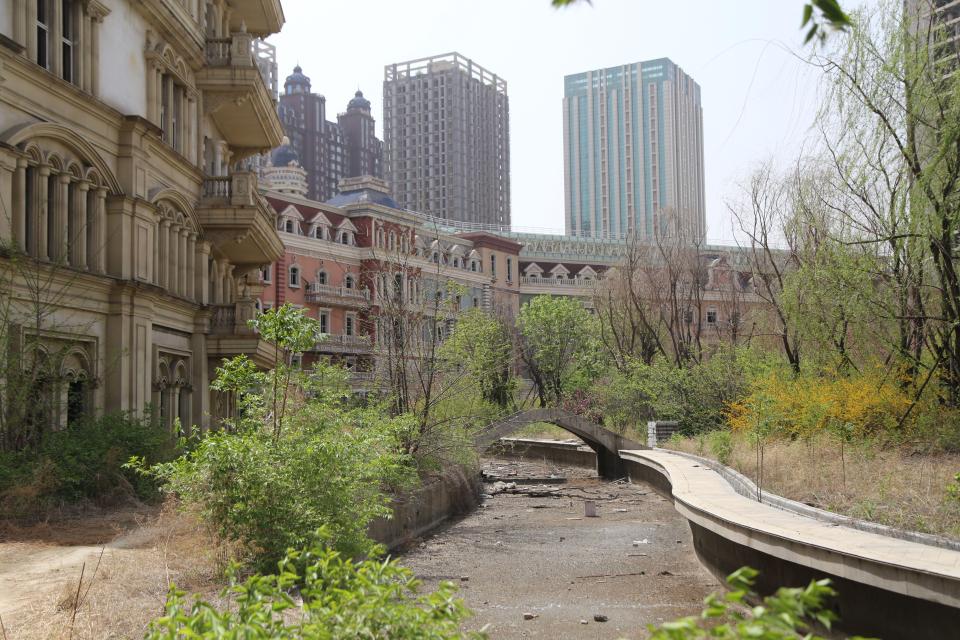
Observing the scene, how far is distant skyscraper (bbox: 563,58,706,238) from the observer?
153m

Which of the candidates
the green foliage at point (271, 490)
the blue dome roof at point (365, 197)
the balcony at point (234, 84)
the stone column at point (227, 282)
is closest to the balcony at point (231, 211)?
the balcony at point (234, 84)

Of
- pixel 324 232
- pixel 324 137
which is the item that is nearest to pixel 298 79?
→ pixel 324 137

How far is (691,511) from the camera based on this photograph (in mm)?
16891

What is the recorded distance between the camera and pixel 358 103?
16750 cm

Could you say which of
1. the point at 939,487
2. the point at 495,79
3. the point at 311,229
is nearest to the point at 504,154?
the point at 495,79

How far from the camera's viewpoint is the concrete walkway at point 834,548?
31.7 ft

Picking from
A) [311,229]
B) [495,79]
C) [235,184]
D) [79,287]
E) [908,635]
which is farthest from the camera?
[495,79]

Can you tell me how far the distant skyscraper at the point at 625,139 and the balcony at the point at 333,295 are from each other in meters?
96.4

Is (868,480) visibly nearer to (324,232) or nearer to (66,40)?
(66,40)

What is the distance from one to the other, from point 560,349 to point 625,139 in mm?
110117

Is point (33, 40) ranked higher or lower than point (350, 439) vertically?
higher

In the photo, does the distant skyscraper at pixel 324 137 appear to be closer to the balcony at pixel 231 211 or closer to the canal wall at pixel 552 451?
the canal wall at pixel 552 451

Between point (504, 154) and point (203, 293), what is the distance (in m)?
142

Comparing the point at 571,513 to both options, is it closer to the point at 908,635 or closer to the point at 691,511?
the point at 691,511
